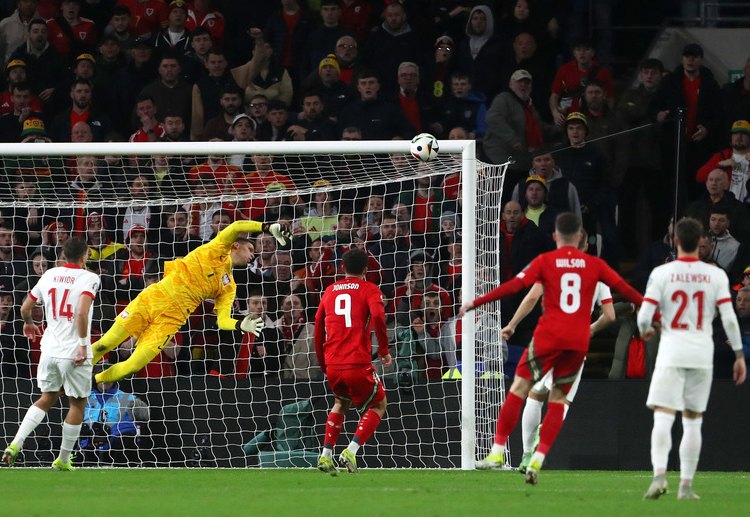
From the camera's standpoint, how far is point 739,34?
16062 mm

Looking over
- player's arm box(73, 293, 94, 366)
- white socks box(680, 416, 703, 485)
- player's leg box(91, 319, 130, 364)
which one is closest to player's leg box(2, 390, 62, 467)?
player's arm box(73, 293, 94, 366)

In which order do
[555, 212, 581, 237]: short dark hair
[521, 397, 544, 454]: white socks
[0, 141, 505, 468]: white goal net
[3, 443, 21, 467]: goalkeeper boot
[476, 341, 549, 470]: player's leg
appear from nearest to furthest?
1. [555, 212, 581, 237]: short dark hair
2. [476, 341, 549, 470]: player's leg
3. [521, 397, 544, 454]: white socks
4. [3, 443, 21, 467]: goalkeeper boot
5. [0, 141, 505, 468]: white goal net

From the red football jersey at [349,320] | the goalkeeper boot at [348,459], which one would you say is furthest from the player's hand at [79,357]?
the goalkeeper boot at [348,459]

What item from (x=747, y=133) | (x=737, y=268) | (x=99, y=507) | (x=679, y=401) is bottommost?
(x=99, y=507)

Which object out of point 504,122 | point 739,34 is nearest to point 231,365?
point 504,122

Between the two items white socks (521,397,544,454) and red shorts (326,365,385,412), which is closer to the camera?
white socks (521,397,544,454)

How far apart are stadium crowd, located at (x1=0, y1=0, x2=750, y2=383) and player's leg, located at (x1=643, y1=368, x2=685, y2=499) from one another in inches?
188

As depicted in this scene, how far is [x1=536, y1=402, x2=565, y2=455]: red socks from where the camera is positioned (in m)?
9.12

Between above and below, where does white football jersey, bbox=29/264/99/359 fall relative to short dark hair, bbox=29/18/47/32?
below

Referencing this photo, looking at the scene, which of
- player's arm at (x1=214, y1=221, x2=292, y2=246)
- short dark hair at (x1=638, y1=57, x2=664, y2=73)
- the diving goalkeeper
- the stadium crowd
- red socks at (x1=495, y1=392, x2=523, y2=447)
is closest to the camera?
red socks at (x1=495, y1=392, x2=523, y2=447)

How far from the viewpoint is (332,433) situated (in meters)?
10.7

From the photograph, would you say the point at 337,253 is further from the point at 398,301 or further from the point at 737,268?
the point at 737,268

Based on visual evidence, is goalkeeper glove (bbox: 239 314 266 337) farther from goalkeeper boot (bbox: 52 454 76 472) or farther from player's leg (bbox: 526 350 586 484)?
player's leg (bbox: 526 350 586 484)

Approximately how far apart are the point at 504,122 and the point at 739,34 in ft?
10.4
